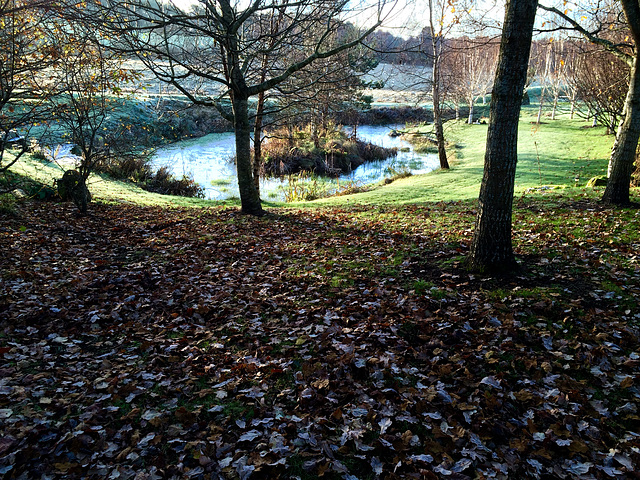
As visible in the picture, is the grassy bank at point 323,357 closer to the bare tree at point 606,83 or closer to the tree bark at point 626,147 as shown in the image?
the tree bark at point 626,147

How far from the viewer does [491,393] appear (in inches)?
151

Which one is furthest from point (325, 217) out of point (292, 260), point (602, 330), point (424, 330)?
point (602, 330)

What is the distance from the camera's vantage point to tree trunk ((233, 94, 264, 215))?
1093 cm

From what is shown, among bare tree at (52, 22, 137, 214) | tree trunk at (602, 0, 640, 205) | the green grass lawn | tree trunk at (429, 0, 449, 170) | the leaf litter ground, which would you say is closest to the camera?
the leaf litter ground

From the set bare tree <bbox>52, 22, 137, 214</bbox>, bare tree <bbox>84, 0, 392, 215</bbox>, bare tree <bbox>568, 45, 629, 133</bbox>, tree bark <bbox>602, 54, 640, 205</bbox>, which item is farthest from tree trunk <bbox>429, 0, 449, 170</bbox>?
bare tree <bbox>52, 22, 137, 214</bbox>

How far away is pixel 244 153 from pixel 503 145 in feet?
24.7

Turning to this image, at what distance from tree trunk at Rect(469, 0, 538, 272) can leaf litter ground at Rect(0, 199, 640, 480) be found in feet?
1.65

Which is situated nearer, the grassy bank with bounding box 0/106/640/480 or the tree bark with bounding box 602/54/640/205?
the grassy bank with bounding box 0/106/640/480

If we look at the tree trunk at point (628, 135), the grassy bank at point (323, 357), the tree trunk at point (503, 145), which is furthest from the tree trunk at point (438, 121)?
the tree trunk at point (503, 145)

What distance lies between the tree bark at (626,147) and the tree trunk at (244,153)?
908 centimetres

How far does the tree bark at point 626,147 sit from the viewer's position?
8.61 m

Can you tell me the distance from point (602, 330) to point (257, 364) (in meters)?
4.08

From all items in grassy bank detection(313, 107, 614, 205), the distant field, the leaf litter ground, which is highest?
the distant field

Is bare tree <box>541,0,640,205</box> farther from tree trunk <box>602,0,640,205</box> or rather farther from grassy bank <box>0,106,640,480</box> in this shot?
grassy bank <box>0,106,640,480</box>
